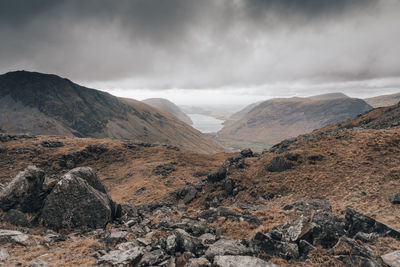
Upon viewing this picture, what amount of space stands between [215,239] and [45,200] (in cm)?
1457

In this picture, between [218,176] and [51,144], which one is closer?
[218,176]

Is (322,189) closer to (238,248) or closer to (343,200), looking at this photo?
(343,200)

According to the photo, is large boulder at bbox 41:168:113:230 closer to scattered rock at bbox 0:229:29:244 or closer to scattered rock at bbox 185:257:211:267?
scattered rock at bbox 0:229:29:244

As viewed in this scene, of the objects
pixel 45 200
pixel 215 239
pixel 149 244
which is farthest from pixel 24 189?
pixel 215 239

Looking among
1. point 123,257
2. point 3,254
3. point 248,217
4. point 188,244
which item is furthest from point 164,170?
point 123,257

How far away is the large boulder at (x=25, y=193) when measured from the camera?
603 inches

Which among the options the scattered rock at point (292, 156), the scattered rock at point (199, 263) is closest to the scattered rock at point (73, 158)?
the scattered rock at point (199, 263)

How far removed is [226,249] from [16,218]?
640 inches

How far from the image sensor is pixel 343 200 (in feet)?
63.1

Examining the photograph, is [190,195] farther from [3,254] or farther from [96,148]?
[96,148]

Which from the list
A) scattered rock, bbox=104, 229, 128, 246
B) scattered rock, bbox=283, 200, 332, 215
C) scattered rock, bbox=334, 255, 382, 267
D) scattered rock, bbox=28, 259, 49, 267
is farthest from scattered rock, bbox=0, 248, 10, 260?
scattered rock, bbox=283, 200, 332, 215

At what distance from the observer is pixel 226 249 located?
10.7 m

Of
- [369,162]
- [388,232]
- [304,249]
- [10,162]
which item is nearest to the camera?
[304,249]

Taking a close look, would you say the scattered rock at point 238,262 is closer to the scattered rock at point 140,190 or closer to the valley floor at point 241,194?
the valley floor at point 241,194
